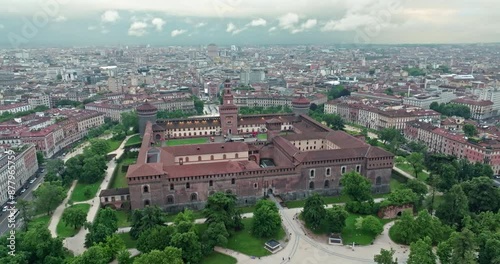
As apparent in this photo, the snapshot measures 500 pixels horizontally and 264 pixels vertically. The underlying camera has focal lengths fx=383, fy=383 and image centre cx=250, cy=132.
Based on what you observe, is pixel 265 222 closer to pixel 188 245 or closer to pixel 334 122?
pixel 188 245

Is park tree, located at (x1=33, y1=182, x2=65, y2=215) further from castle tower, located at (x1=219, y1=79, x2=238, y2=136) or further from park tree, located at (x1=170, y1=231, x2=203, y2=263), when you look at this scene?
castle tower, located at (x1=219, y1=79, x2=238, y2=136)

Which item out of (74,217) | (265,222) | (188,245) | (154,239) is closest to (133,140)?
(74,217)

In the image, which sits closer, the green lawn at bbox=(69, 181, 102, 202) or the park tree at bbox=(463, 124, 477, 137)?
the green lawn at bbox=(69, 181, 102, 202)

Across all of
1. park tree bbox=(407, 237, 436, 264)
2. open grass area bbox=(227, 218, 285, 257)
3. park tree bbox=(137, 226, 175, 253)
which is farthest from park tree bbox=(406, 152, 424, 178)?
park tree bbox=(137, 226, 175, 253)

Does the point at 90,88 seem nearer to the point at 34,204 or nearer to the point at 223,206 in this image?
the point at 34,204

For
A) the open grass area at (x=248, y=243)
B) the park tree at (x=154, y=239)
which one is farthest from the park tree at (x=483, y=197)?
the park tree at (x=154, y=239)

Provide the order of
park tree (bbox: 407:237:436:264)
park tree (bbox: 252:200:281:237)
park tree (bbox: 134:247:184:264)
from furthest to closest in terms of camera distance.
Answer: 1. park tree (bbox: 252:200:281:237)
2. park tree (bbox: 407:237:436:264)
3. park tree (bbox: 134:247:184:264)
